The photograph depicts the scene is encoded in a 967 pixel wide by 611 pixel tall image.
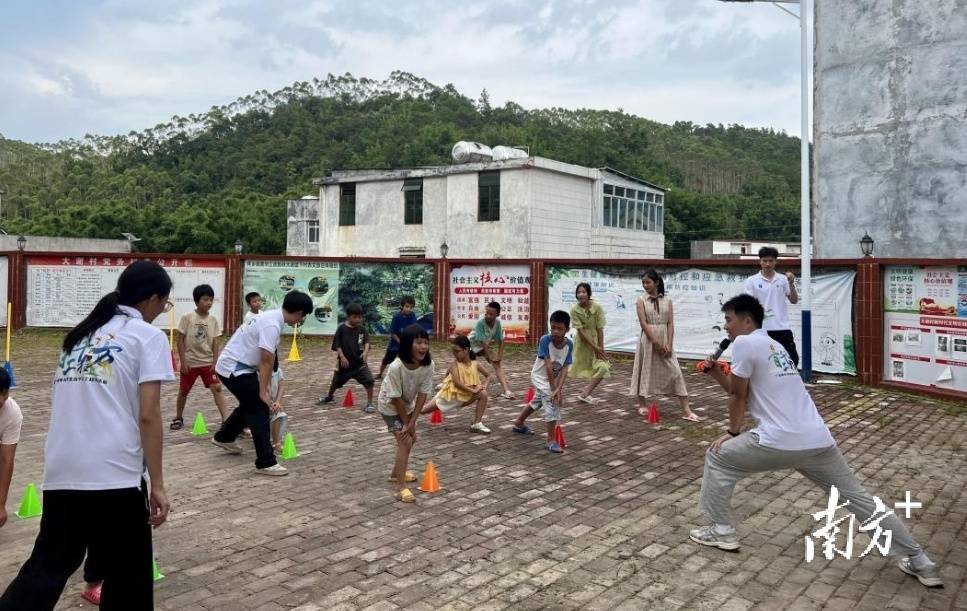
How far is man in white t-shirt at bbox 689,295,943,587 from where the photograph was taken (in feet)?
14.2

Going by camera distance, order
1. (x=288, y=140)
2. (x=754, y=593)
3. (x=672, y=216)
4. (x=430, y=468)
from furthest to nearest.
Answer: (x=288, y=140), (x=672, y=216), (x=430, y=468), (x=754, y=593)

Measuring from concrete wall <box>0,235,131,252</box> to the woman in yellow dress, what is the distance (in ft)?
112

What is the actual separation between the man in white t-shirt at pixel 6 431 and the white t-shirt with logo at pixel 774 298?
8.42 m

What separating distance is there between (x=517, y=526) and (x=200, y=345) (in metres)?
4.65

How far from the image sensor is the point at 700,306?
1433cm

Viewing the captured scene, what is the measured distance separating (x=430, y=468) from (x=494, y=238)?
23973 mm

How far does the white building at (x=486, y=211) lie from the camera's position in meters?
29.1

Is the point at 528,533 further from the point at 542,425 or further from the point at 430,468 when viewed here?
the point at 542,425

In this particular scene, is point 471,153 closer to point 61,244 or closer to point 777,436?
point 61,244

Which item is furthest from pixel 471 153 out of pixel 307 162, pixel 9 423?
pixel 307 162

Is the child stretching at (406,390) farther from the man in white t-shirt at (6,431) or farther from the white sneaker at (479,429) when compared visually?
the man in white t-shirt at (6,431)

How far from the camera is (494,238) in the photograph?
29688 mm

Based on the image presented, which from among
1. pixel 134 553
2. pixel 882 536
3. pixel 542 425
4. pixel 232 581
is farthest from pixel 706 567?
pixel 542 425

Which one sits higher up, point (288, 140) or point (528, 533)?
point (288, 140)
